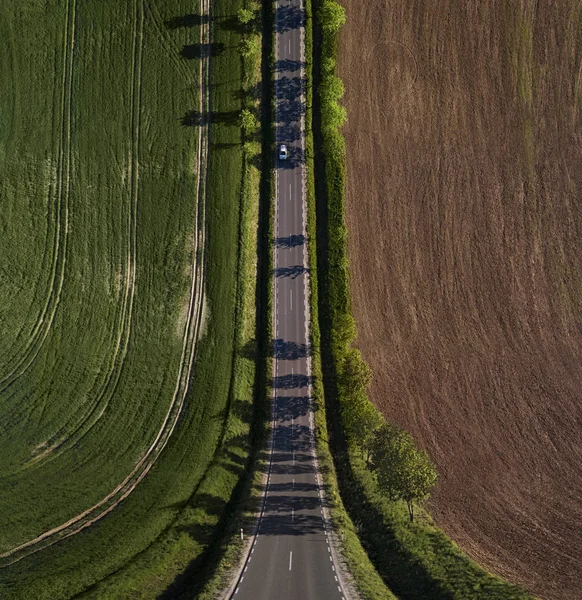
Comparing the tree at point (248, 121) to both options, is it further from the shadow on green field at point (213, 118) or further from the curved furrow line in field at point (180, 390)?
the curved furrow line in field at point (180, 390)

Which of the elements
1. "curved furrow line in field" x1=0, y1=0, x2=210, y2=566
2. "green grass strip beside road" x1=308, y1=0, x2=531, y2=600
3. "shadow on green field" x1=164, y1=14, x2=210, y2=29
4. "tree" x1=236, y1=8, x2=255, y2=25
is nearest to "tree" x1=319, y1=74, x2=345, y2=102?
"green grass strip beside road" x1=308, y1=0, x2=531, y2=600

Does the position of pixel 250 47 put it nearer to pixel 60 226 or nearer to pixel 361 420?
pixel 60 226

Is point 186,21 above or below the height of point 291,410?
above

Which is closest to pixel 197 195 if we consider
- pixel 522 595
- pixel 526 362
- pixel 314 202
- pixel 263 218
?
pixel 263 218

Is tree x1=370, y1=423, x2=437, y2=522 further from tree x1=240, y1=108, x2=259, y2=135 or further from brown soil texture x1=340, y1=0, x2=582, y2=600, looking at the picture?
tree x1=240, y1=108, x2=259, y2=135

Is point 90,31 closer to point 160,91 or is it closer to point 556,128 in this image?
point 160,91

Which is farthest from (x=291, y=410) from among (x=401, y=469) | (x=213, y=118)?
(x=213, y=118)
